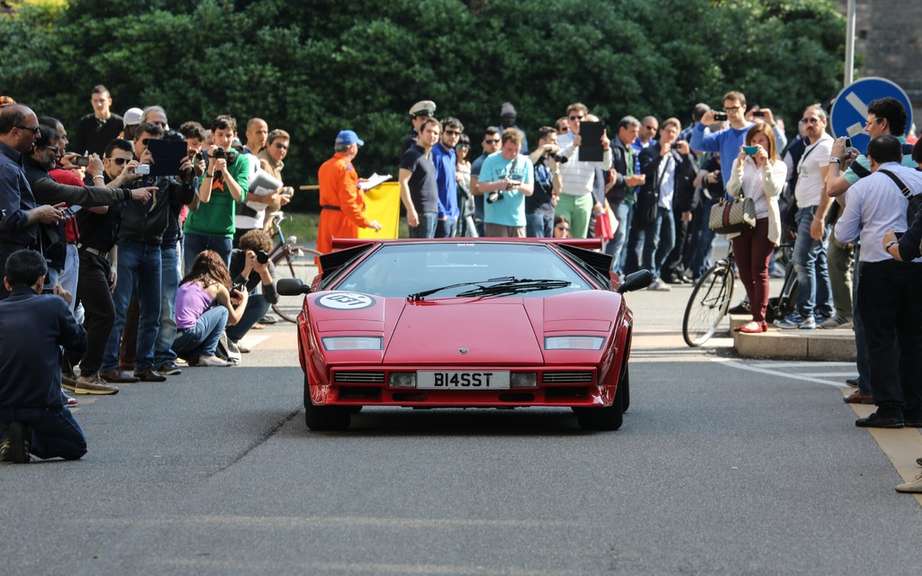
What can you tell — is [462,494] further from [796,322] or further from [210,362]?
[796,322]

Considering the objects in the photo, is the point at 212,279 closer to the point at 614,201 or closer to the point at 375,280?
the point at 375,280

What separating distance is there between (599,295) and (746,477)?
2.33 m

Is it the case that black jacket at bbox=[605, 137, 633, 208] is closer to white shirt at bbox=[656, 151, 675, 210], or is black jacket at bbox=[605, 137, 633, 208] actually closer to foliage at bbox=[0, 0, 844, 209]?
white shirt at bbox=[656, 151, 675, 210]

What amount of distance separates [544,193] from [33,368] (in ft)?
39.9

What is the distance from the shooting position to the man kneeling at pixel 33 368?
377 inches

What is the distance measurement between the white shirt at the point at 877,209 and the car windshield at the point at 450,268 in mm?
1680

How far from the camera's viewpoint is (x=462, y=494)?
855 cm

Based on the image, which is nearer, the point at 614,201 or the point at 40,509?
the point at 40,509

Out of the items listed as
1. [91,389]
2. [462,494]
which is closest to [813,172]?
[91,389]

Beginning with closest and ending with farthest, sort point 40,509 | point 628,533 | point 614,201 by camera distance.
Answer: point 628,533 < point 40,509 < point 614,201

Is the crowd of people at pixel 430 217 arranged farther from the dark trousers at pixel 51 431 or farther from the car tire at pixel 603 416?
the car tire at pixel 603 416

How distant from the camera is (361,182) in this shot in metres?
20.5

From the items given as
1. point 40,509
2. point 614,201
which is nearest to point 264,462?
point 40,509

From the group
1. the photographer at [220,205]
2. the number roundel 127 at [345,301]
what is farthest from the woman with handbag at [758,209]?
the number roundel 127 at [345,301]
